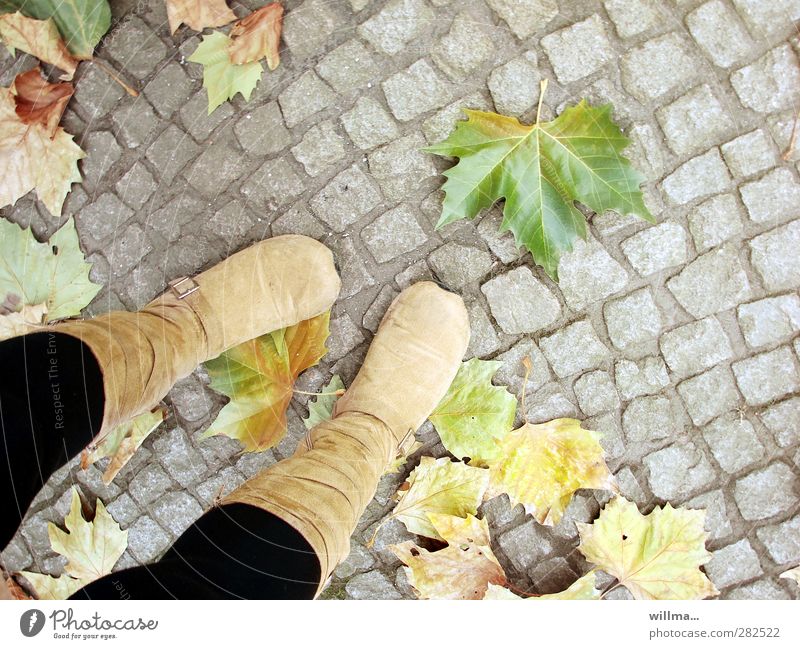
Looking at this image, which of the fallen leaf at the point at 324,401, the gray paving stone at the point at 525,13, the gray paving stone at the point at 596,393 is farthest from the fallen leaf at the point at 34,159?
the gray paving stone at the point at 596,393

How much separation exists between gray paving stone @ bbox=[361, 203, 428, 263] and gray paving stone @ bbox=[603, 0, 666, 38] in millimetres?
502

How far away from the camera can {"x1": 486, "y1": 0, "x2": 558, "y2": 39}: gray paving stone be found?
1.08m

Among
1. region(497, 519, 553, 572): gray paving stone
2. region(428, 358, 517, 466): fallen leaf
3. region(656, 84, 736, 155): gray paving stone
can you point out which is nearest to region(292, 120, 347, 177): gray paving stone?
region(428, 358, 517, 466): fallen leaf

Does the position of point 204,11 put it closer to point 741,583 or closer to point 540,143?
point 540,143

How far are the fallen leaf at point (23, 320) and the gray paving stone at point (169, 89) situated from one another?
48 cm

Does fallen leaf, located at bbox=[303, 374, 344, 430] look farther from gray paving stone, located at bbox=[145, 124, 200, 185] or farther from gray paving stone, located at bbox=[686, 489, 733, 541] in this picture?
gray paving stone, located at bbox=[686, 489, 733, 541]

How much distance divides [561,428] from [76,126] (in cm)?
116

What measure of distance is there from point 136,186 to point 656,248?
1.04 metres

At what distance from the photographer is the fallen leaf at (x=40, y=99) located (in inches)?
47.3

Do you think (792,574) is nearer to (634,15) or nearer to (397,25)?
(634,15)

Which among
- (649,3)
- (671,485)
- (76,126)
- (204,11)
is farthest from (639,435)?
(76,126)
